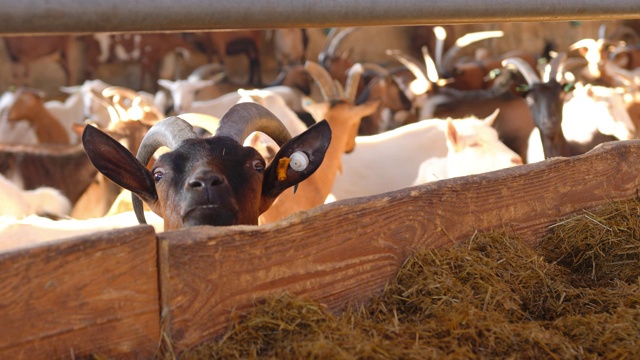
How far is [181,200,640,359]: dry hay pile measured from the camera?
1834 mm

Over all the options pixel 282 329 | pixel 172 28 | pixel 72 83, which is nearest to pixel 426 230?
pixel 282 329

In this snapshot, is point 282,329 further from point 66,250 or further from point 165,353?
point 66,250

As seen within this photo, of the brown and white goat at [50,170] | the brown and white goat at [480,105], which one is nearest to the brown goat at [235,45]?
the brown and white goat at [480,105]

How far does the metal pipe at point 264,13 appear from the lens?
1449mm

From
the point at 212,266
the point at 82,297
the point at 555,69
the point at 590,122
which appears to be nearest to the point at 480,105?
the point at 555,69

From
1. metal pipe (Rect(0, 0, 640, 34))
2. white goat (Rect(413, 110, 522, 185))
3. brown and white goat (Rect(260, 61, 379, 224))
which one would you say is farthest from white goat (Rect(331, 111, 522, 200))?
metal pipe (Rect(0, 0, 640, 34))

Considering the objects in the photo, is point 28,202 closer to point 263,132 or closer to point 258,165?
point 263,132

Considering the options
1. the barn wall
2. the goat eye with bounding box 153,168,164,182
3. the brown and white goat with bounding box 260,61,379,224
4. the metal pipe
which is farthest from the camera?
the barn wall

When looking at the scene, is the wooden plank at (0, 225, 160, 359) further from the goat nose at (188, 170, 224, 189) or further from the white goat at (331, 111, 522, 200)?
the white goat at (331, 111, 522, 200)

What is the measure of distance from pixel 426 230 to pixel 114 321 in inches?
37.4

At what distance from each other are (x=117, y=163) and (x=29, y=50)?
39.7 ft

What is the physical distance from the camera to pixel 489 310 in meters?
2.09

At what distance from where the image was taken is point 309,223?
2002 millimetres

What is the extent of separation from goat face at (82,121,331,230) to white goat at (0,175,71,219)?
11.0 feet
